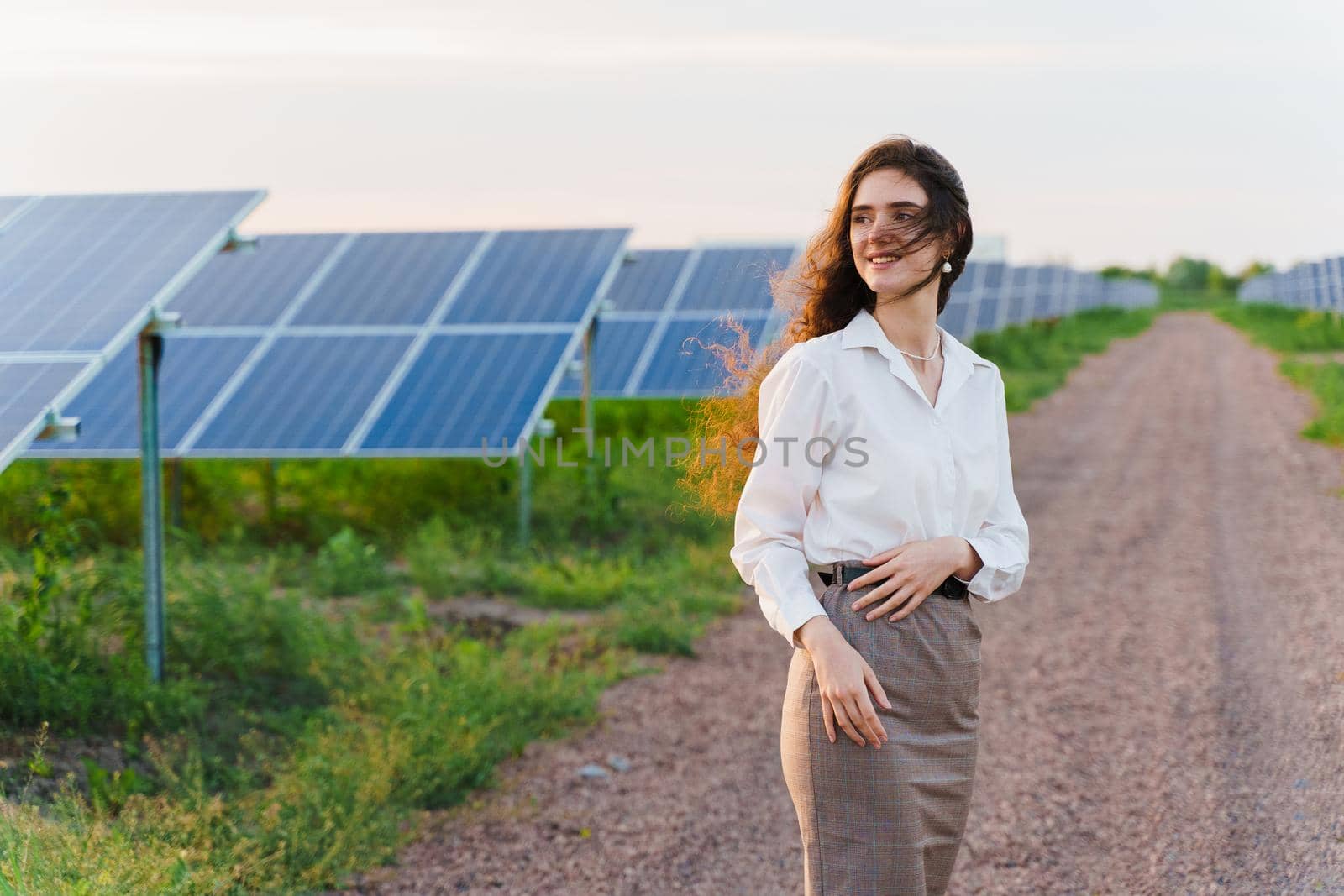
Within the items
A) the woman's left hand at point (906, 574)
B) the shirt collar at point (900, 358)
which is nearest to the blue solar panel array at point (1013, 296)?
the shirt collar at point (900, 358)

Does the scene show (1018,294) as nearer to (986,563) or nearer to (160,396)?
(160,396)

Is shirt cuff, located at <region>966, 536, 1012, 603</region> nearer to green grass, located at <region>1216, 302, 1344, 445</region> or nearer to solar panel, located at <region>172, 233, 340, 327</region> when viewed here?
solar panel, located at <region>172, 233, 340, 327</region>

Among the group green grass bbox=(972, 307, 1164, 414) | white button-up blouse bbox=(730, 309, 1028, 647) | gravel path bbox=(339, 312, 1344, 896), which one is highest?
white button-up blouse bbox=(730, 309, 1028, 647)

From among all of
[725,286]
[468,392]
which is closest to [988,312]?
[725,286]

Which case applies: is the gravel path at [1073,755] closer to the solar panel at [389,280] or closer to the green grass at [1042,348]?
the solar panel at [389,280]

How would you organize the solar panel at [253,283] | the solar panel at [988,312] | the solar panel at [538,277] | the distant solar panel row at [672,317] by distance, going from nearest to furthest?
1. the solar panel at [538,277]
2. the solar panel at [253,283]
3. the distant solar panel row at [672,317]
4. the solar panel at [988,312]

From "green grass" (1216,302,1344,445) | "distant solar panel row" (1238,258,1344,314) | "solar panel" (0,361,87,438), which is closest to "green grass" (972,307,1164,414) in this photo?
"green grass" (1216,302,1344,445)

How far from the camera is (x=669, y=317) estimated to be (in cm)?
1467

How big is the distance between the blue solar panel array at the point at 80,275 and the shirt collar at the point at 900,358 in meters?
3.20

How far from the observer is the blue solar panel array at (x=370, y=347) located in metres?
8.35

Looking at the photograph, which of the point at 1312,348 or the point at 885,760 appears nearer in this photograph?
the point at 885,760

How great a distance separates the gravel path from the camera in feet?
13.7

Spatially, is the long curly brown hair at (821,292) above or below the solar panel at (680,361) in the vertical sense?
above

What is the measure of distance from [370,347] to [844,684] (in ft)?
25.3
